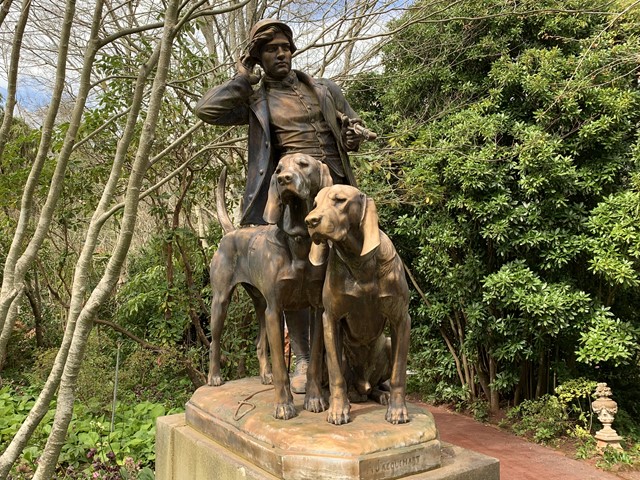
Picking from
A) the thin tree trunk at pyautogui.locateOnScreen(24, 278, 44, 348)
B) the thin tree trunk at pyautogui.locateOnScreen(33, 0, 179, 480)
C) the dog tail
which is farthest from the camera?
the thin tree trunk at pyautogui.locateOnScreen(24, 278, 44, 348)

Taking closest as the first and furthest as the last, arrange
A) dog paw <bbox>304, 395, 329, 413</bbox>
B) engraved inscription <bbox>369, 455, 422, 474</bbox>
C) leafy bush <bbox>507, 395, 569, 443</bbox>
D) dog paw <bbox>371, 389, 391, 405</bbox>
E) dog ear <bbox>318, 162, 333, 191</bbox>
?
engraved inscription <bbox>369, 455, 422, 474</bbox> → dog ear <bbox>318, 162, 333, 191</bbox> → dog paw <bbox>304, 395, 329, 413</bbox> → dog paw <bbox>371, 389, 391, 405</bbox> → leafy bush <bbox>507, 395, 569, 443</bbox>

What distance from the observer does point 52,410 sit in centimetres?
591

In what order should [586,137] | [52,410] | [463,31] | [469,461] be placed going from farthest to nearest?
[463,31] → [586,137] → [52,410] → [469,461]

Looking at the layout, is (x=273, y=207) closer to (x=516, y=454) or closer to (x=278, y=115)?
(x=278, y=115)

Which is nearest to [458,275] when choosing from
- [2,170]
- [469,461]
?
[469,461]

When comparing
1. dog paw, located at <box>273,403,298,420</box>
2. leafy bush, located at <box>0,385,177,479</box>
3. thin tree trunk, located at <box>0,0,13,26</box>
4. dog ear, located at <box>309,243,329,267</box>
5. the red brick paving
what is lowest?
the red brick paving

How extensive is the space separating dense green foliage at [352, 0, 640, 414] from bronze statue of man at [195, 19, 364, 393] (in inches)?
118

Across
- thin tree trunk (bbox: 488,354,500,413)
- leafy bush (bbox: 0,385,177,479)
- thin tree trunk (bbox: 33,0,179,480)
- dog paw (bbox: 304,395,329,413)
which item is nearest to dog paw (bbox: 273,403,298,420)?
dog paw (bbox: 304,395,329,413)

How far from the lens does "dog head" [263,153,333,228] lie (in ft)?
7.78

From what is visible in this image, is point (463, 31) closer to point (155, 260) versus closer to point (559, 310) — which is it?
point (559, 310)

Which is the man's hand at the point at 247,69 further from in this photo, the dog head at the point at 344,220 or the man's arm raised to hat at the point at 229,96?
the dog head at the point at 344,220

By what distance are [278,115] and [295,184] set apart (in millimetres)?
944

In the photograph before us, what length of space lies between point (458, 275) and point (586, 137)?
2345 mm

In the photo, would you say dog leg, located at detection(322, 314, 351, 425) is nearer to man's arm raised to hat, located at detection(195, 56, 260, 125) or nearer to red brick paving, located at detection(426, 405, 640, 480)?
man's arm raised to hat, located at detection(195, 56, 260, 125)
